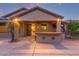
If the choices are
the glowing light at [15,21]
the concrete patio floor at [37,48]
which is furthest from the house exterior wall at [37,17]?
the concrete patio floor at [37,48]

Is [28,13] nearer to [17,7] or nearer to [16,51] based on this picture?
[17,7]

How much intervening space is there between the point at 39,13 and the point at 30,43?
75 centimetres

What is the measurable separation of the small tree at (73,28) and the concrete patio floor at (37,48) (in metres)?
0.20

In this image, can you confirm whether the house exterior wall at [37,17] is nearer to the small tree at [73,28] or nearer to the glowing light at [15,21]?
the glowing light at [15,21]

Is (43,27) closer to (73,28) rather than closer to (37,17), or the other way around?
(37,17)

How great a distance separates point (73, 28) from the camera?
5.07 m

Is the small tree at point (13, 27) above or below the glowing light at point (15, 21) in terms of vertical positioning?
below

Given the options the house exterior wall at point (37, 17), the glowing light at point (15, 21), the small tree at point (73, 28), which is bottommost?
the small tree at point (73, 28)

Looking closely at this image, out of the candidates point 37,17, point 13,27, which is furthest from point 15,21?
point 37,17

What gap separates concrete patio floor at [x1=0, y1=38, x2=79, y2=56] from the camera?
4965 millimetres

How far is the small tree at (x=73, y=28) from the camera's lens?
197 inches

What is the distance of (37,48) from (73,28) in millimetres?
983

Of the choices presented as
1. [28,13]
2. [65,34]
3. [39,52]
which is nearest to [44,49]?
[39,52]

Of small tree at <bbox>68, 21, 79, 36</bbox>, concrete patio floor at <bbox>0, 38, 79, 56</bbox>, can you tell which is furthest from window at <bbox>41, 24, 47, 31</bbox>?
small tree at <bbox>68, 21, 79, 36</bbox>
